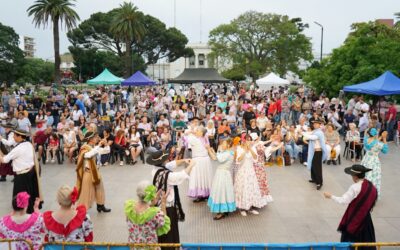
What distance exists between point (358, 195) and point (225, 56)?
4218cm

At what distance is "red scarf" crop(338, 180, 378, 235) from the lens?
4.92 meters

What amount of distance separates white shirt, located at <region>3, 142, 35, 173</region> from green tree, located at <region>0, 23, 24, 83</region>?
5121cm

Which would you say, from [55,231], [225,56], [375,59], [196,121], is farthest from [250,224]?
[225,56]

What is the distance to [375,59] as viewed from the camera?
18.5 meters

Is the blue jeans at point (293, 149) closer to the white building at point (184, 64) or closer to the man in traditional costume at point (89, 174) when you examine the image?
the man in traditional costume at point (89, 174)

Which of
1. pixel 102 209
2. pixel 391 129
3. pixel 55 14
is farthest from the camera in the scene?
pixel 55 14

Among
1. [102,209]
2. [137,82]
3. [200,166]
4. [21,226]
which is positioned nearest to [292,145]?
Answer: [200,166]

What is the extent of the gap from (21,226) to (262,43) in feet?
145

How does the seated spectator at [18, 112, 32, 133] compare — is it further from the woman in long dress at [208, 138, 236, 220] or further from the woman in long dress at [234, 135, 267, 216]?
the woman in long dress at [234, 135, 267, 216]

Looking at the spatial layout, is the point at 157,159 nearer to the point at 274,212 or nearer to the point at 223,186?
the point at 223,186

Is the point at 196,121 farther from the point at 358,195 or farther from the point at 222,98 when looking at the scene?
the point at 222,98

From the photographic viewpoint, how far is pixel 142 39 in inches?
2110

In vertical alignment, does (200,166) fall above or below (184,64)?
below

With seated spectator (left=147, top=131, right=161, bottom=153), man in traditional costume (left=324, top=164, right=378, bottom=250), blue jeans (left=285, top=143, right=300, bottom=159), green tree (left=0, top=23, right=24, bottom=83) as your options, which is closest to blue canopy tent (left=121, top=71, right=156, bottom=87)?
seated spectator (left=147, top=131, right=161, bottom=153)
